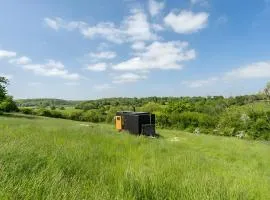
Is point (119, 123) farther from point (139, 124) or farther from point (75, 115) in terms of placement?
point (75, 115)

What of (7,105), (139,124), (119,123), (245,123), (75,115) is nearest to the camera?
(139,124)

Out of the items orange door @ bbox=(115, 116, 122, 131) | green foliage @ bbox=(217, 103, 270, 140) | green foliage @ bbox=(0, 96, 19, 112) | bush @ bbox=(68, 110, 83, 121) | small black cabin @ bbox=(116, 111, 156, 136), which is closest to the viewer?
small black cabin @ bbox=(116, 111, 156, 136)

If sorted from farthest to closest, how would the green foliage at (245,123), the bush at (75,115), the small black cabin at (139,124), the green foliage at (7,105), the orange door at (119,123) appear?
the bush at (75,115)
the green foliage at (7,105)
the green foliage at (245,123)
the orange door at (119,123)
the small black cabin at (139,124)

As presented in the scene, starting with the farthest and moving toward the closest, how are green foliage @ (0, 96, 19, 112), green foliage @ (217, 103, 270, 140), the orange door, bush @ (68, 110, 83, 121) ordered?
bush @ (68, 110, 83, 121), green foliage @ (0, 96, 19, 112), green foliage @ (217, 103, 270, 140), the orange door

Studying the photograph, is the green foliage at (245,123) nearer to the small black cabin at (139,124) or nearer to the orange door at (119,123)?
the small black cabin at (139,124)

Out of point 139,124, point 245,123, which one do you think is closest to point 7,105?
point 139,124

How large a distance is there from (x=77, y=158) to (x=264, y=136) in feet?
96.7

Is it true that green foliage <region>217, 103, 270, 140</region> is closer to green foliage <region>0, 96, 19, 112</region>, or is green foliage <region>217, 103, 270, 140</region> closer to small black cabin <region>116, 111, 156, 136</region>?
small black cabin <region>116, 111, 156, 136</region>

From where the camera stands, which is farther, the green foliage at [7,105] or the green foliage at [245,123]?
the green foliage at [7,105]

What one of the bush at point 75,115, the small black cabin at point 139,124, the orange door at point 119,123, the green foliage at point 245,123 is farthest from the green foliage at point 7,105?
the green foliage at point 245,123

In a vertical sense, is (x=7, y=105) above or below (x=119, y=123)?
above

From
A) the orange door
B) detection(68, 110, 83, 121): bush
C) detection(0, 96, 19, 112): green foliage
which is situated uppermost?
detection(0, 96, 19, 112): green foliage

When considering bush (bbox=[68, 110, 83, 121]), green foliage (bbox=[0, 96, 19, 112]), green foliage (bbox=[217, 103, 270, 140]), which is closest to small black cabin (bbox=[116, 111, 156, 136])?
green foliage (bbox=[217, 103, 270, 140])

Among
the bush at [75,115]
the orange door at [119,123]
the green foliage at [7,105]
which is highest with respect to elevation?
the green foliage at [7,105]
